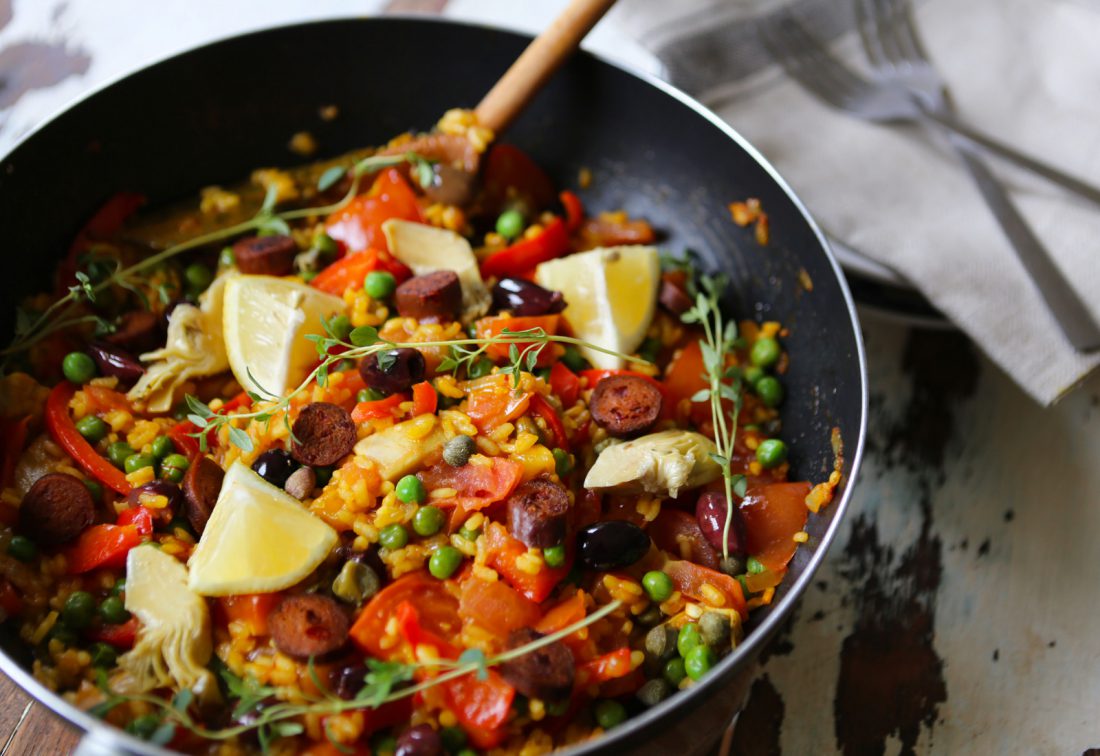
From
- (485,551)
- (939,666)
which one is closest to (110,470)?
(485,551)

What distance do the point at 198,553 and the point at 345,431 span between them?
0.49m

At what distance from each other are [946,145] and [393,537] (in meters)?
2.70

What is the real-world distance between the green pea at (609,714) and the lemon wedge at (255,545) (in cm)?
80

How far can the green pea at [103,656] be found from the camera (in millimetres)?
2402

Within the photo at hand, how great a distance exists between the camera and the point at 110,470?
8.98 ft

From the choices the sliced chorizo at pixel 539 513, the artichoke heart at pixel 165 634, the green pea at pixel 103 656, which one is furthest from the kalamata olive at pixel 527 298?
the green pea at pixel 103 656

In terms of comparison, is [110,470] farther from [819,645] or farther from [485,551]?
[819,645]

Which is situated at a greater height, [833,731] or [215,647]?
[215,647]

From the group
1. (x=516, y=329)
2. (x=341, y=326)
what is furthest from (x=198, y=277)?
(x=516, y=329)

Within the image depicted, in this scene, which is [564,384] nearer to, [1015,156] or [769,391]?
[769,391]

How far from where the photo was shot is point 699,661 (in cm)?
243

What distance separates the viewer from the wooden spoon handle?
10.6 ft

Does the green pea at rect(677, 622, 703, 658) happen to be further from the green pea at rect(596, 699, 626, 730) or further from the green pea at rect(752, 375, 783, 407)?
the green pea at rect(752, 375, 783, 407)

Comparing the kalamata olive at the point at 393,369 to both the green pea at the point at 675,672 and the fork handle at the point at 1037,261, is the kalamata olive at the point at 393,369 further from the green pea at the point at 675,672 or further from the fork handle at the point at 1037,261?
the fork handle at the point at 1037,261
